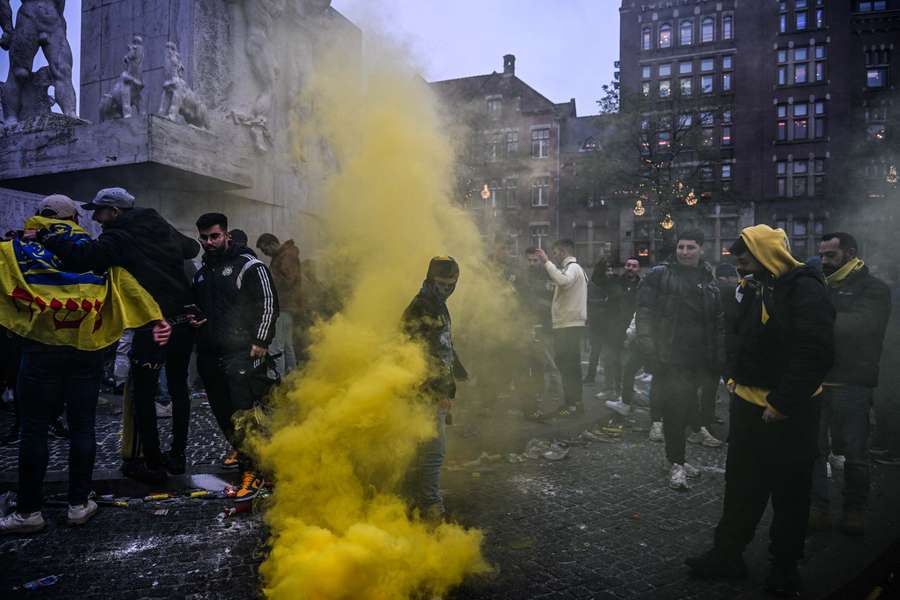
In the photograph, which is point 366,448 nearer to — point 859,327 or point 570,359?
point 859,327

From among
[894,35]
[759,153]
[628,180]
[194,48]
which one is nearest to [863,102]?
[894,35]

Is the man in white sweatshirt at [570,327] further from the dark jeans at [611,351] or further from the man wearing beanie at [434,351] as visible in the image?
the man wearing beanie at [434,351]

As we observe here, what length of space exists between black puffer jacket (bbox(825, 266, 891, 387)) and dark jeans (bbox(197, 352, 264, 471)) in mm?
4360

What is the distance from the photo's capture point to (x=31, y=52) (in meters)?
8.40

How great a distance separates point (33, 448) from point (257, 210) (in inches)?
239

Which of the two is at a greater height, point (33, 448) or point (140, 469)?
point (33, 448)

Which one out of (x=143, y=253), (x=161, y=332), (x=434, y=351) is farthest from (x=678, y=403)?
(x=143, y=253)

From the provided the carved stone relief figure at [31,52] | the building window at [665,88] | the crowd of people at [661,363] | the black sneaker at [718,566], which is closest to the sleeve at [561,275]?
the crowd of people at [661,363]

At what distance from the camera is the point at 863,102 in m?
33.1

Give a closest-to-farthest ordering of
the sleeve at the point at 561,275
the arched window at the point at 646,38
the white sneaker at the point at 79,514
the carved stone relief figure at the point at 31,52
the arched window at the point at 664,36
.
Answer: the white sneaker at the point at 79,514
the sleeve at the point at 561,275
the carved stone relief figure at the point at 31,52
the arched window at the point at 664,36
the arched window at the point at 646,38

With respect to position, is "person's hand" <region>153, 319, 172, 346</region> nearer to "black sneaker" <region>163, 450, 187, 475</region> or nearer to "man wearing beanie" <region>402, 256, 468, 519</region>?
"black sneaker" <region>163, 450, 187, 475</region>

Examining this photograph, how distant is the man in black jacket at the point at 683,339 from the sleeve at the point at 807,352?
1.56 metres

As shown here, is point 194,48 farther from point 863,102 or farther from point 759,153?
point 863,102

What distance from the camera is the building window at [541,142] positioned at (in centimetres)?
3709
